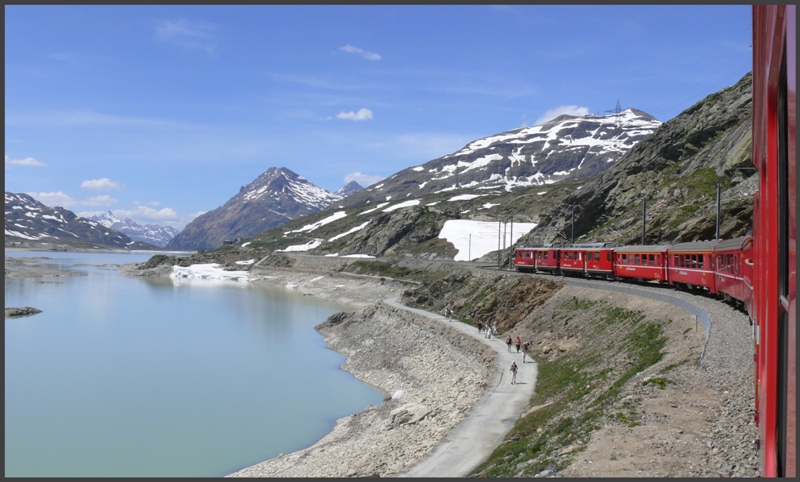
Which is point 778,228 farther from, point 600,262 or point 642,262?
point 600,262

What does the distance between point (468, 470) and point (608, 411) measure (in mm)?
5034

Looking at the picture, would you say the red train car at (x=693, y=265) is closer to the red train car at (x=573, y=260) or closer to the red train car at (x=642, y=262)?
the red train car at (x=642, y=262)

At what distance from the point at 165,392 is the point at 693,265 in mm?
31550

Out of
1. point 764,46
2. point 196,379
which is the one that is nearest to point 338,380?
point 196,379

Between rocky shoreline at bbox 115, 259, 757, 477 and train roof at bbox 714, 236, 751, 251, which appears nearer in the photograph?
rocky shoreline at bbox 115, 259, 757, 477

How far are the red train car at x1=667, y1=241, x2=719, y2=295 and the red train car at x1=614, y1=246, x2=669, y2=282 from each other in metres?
0.88

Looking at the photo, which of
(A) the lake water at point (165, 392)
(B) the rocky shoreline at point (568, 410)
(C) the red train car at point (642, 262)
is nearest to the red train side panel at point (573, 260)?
(C) the red train car at point (642, 262)

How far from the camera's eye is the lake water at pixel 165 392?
27812 millimetres

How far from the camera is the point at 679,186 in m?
61.0

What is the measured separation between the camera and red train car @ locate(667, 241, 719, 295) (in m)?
29.4

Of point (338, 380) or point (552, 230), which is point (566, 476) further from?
point (552, 230)

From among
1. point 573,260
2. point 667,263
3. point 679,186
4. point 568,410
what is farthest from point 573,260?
point 568,410

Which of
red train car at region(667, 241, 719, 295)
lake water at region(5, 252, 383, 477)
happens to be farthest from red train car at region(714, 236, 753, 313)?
lake water at region(5, 252, 383, 477)

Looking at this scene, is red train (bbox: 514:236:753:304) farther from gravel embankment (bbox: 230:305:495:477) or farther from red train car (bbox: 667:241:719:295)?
gravel embankment (bbox: 230:305:495:477)
